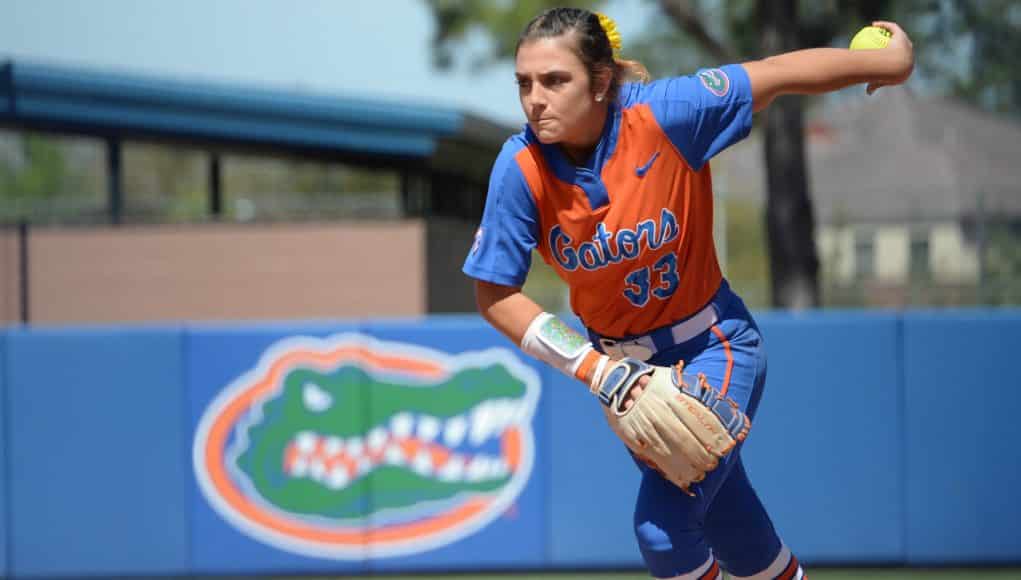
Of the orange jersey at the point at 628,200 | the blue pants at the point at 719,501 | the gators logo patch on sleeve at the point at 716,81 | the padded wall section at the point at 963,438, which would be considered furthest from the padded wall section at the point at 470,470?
the gators logo patch on sleeve at the point at 716,81

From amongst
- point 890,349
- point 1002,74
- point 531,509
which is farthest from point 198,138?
point 1002,74

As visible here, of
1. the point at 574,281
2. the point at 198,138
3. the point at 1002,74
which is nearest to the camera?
the point at 574,281

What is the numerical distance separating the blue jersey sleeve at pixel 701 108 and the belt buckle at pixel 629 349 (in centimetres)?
54

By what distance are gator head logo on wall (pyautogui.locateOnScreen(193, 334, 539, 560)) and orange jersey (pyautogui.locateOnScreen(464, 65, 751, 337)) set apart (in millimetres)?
3521

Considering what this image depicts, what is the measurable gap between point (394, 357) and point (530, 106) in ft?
12.9

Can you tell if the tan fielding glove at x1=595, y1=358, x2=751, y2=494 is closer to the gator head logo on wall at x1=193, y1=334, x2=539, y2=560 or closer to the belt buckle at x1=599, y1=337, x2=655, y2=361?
the belt buckle at x1=599, y1=337, x2=655, y2=361

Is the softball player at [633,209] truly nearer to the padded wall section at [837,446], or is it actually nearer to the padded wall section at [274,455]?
the padded wall section at [837,446]

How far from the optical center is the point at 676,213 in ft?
11.7

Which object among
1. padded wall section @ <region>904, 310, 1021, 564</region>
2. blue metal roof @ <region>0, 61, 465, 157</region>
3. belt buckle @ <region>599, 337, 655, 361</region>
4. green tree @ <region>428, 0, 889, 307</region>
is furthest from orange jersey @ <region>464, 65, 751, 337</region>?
green tree @ <region>428, 0, 889, 307</region>

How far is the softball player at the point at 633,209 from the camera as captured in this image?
3.46 m

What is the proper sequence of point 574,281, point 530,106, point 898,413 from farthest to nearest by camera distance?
point 898,413 < point 574,281 < point 530,106

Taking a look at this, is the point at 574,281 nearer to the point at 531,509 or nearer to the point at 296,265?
the point at 531,509

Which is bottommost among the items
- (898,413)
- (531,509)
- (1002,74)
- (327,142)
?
(531,509)

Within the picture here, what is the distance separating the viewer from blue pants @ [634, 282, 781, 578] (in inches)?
140
